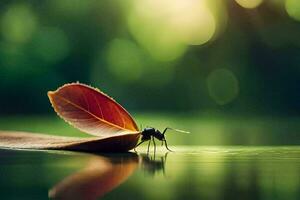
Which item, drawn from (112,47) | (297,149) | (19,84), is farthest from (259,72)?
(297,149)

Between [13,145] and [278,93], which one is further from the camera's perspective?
[278,93]

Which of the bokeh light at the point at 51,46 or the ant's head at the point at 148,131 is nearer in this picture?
the ant's head at the point at 148,131

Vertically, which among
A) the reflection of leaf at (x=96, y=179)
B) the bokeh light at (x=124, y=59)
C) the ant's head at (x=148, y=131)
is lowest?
the reflection of leaf at (x=96, y=179)

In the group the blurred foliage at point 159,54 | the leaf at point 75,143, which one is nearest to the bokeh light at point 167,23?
the blurred foliage at point 159,54

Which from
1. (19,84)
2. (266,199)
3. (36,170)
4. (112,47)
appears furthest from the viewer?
(112,47)

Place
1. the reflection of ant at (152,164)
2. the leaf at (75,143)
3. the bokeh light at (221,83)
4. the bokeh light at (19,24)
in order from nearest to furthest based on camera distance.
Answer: the reflection of ant at (152,164) → the leaf at (75,143) → the bokeh light at (221,83) → the bokeh light at (19,24)

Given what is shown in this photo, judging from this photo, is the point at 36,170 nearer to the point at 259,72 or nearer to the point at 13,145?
the point at 13,145

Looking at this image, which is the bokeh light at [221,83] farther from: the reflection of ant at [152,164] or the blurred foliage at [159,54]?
the reflection of ant at [152,164]

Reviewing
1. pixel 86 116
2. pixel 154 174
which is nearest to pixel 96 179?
pixel 154 174
